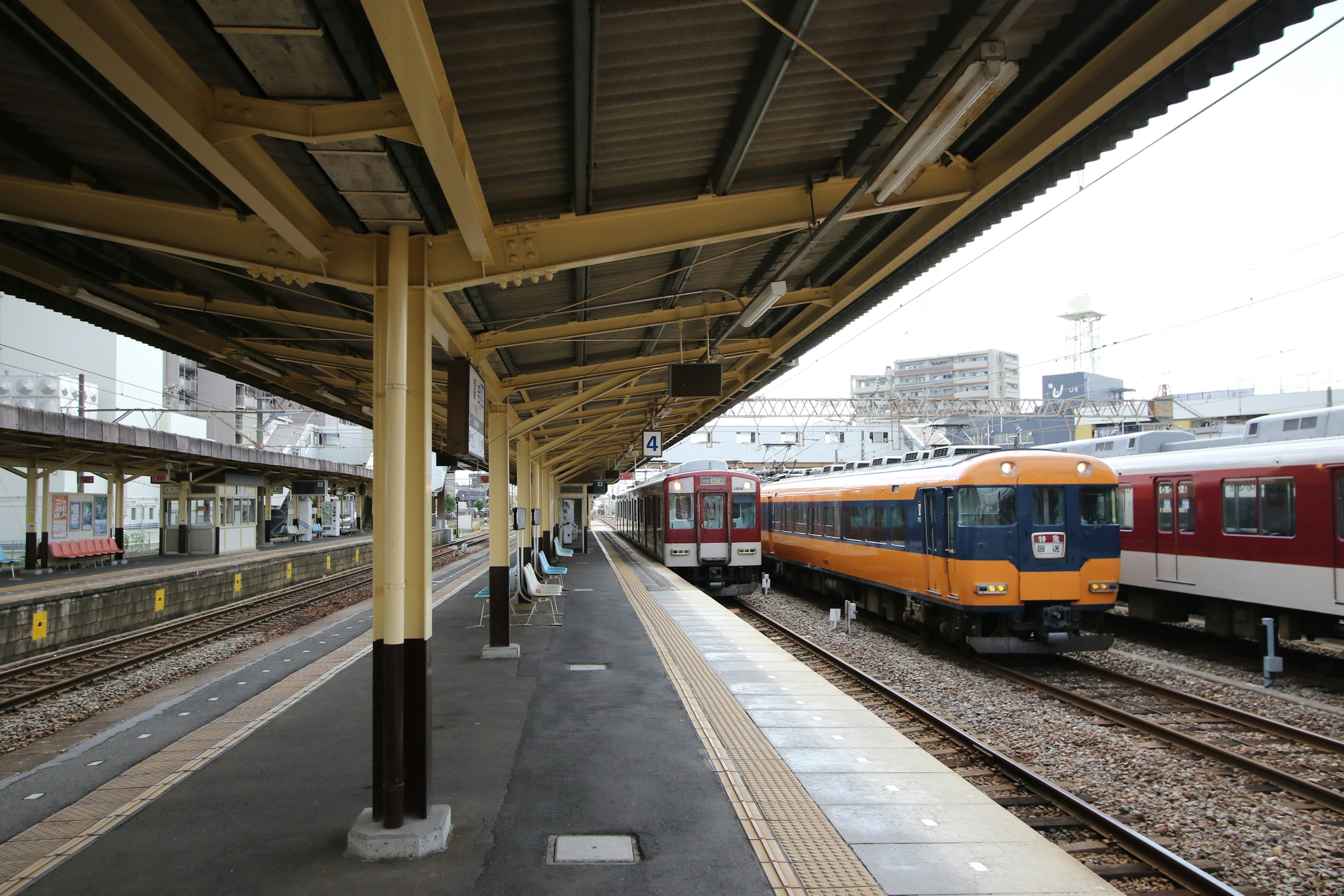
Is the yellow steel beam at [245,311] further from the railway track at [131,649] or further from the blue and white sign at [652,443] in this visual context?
the blue and white sign at [652,443]

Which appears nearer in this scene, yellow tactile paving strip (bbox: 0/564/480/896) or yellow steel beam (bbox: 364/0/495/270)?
Answer: yellow steel beam (bbox: 364/0/495/270)

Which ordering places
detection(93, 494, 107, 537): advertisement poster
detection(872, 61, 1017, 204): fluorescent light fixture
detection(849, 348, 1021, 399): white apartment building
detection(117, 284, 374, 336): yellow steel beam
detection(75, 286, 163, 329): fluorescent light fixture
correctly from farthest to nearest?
1. detection(849, 348, 1021, 399): white apartment building
2. detection(93, 494, 107, 537): advertisement poster
3. detection(117, 284, 374, 336): yellow steel beam
4. detection(75, 286, 163, 329): fluorescent light fixture
5. detection(872, 61, 1017, 204): fluorescent light fixture

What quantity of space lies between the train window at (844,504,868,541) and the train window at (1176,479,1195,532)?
4.20 m

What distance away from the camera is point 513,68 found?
346 cm

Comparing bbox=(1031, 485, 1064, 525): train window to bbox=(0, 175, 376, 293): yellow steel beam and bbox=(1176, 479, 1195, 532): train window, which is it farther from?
bbox=(0, 175, 376, 293): yellow steel beam

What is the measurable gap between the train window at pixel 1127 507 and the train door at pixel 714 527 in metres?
7.23

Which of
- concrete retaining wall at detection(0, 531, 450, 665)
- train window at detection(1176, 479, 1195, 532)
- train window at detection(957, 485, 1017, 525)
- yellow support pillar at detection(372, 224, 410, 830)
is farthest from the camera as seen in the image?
train window at detection(1176, 479, 1195, 532)

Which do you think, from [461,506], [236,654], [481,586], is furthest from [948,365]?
[236,654]

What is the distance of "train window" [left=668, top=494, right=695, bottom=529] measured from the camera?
17.0 metres

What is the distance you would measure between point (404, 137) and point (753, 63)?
1.59 metres

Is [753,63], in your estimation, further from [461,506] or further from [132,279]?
[461,506]

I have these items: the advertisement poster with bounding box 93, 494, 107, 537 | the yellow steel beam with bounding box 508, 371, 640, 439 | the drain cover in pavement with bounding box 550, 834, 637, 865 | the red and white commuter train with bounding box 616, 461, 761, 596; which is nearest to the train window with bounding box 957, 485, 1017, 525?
the yellow steel beam with bounding box 508, 371, 640, 439

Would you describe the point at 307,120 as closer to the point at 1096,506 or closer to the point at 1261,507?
the point at 1096,506

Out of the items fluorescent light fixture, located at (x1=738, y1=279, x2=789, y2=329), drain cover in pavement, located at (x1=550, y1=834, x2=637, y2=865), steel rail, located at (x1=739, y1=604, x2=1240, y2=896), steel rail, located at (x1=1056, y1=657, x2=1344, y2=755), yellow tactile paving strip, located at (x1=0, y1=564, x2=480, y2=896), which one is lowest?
steel rail, located at (x1=1056, y1=657, x2=1344, y2=755)
